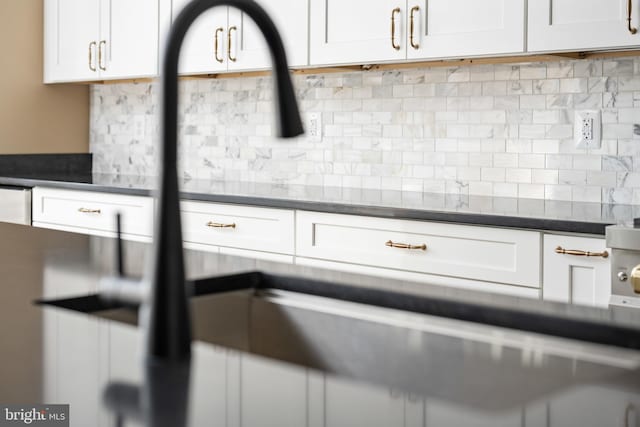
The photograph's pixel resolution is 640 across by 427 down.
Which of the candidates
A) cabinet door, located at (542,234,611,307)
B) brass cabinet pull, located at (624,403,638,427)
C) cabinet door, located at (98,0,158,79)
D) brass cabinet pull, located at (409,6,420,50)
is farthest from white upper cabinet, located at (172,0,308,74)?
brass cabinet pull, located at (624,403,638,427)

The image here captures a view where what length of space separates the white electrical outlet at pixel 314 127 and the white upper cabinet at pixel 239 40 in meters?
0.36

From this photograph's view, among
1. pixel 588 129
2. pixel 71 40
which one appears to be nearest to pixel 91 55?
pixel 71 40

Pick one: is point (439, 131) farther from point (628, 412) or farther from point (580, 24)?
point (628, 412)

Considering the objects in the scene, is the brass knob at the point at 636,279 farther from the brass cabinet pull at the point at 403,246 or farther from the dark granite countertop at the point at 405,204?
the brass cabinet pull at the point at 403,246

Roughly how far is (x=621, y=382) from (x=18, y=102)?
426 centimetres

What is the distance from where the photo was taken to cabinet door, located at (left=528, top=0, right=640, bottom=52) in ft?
8.79

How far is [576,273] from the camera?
255cm

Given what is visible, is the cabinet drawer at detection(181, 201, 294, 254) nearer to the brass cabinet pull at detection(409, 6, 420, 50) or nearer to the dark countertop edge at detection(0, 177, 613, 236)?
the dark countertop edge at detection(0, 177, 613, 236)

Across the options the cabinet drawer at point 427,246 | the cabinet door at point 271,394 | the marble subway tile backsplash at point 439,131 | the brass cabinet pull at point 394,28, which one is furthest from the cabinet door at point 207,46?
the cabinet door at point 271,394

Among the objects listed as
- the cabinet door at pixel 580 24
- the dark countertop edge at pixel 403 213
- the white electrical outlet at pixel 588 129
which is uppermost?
the cabinet door at pixel 580 24

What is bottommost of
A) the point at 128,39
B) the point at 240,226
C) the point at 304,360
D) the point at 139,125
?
the point at 304,360

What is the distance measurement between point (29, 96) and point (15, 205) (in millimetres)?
766

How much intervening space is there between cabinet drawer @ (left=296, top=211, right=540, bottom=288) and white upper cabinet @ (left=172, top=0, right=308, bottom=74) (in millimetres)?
774

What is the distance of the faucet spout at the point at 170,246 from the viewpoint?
86 cm
